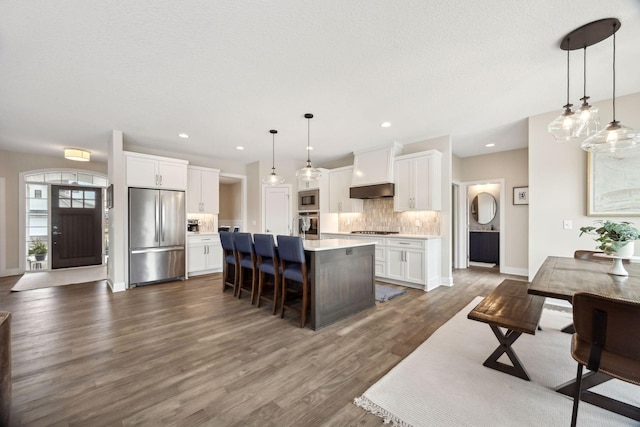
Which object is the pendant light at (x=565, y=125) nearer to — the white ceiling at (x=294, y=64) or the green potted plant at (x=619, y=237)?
the white ceiling at (x=294, y=64)

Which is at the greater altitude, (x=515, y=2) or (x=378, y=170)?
(x=515, y=2)

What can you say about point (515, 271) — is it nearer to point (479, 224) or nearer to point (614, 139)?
point (479, 224)

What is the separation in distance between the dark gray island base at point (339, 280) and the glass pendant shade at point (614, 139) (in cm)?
230

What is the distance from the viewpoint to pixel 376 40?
2182 mm

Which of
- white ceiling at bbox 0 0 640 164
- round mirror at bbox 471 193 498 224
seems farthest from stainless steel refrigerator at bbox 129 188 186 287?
round mirror at bbox 471 193 498 224

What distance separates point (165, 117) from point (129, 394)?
342 cm

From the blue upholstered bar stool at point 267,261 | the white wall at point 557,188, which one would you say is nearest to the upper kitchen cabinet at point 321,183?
the blue upholstered bar stool at point 267,261

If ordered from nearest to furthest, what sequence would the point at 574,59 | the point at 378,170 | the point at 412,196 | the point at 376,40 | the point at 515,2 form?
the point at 515,2 < the point at 376,40 < the point at 574,59 < the point at 412,196 < the point at 378,170

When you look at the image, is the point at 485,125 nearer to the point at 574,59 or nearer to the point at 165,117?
the point at 574,59

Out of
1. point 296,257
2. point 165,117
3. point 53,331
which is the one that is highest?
point 165,117

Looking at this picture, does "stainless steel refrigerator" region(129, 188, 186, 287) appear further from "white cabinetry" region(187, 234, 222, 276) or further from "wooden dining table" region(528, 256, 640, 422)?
"wooden dining table" region(528, 256, 640, 422)

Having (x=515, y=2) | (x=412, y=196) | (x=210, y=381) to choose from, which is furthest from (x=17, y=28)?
(x=412, y=196)

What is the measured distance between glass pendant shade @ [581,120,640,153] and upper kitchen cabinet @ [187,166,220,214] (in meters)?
6.07

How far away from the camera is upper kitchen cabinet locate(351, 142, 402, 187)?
5.15 meters
